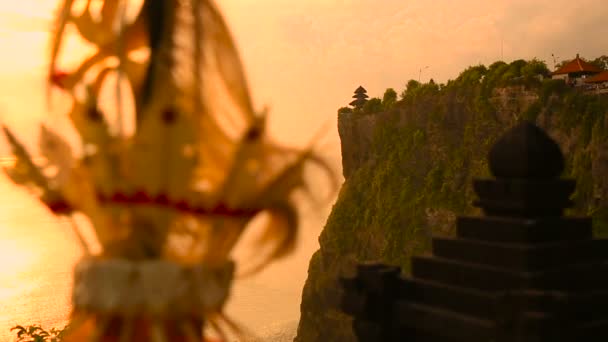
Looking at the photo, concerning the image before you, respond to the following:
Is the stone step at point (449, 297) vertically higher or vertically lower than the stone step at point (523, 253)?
lower

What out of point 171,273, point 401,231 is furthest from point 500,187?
point 401,231

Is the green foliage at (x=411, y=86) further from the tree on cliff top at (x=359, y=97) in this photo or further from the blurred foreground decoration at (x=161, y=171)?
the blurred foreground decoration at (x=161, y=171)

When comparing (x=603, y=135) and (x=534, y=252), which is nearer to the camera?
(x=534, y=252)

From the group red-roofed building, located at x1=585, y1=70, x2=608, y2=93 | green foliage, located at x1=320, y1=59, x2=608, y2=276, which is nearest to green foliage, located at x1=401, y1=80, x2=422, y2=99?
green foliage, located at x1=320, y1=59, x2=608, y2=276

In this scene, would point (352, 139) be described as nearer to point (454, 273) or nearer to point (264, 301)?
point (454, 273)

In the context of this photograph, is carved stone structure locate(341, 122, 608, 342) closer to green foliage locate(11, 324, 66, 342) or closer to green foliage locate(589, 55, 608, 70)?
green foliage locate(11, 324, 66, 342)

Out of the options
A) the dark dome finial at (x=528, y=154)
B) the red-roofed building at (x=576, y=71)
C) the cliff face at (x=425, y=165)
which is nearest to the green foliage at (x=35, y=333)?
the dark dome finial at (x=528, y=154)

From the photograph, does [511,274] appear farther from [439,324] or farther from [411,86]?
[411,86]
